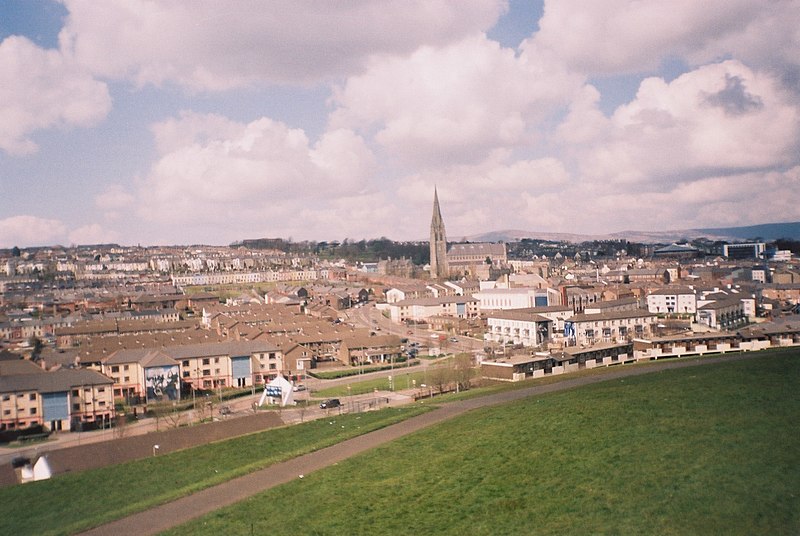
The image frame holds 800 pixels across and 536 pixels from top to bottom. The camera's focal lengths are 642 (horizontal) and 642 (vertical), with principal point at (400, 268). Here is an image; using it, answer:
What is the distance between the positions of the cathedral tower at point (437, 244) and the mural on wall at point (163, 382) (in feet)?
252

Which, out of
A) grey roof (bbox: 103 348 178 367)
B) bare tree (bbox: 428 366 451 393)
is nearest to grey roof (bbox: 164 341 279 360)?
grey roof (bbox: 103 348 178 367)

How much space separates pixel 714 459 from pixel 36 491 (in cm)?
1510

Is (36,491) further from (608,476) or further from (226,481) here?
(608,476)

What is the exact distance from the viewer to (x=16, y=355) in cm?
3450

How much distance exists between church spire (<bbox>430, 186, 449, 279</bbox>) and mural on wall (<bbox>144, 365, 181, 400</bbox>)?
76.9 metres

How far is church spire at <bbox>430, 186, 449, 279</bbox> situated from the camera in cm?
→ 10762

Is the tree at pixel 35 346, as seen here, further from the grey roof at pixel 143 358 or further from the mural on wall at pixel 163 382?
the mural on wall at pixel 163 382

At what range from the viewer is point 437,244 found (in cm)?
10994

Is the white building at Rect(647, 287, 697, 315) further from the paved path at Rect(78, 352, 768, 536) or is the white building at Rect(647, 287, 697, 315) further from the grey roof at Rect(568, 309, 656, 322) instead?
the paved path at Rect(78, 352, 768, 536)

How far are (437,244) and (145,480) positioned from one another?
9569 centimetres

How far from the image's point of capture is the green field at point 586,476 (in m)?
8.45

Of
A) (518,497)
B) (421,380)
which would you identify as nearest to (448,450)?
(518,497)

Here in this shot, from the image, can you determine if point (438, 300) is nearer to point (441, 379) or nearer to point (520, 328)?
point (520, 328)

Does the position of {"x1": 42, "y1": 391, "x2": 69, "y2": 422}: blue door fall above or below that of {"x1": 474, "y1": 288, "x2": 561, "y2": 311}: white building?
below
